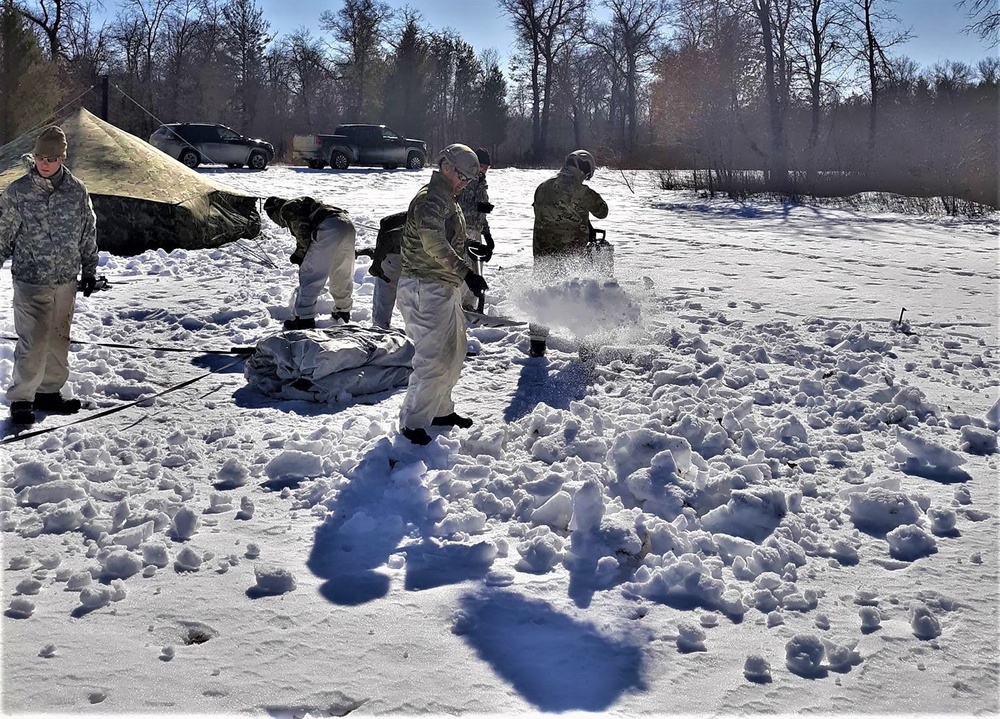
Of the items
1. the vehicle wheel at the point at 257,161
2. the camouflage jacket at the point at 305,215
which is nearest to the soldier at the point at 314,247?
the camouflage jacket at the point at 305,215

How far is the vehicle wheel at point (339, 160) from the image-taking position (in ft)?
89.9

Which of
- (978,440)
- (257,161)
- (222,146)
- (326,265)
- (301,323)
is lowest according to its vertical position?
(978,440)

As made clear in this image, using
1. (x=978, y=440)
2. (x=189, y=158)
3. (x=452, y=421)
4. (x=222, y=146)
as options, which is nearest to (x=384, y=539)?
(x=452, y=421)

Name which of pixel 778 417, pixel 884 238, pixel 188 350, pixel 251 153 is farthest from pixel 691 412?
pixel 251 153

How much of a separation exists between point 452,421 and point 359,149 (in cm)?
2381

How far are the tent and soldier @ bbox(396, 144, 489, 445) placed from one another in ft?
25.3

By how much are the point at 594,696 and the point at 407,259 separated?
3.07 metres

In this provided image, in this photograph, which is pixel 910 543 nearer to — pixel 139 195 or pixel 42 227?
pixel 42 227

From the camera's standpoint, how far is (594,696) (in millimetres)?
2943

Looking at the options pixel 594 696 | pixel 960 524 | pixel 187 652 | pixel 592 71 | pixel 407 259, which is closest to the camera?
pixel 594 696

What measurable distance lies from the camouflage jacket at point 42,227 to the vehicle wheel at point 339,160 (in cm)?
2236

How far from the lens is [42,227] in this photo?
550 cm

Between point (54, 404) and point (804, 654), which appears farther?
point (54, 404)

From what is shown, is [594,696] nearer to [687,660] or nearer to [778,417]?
[687,660]
